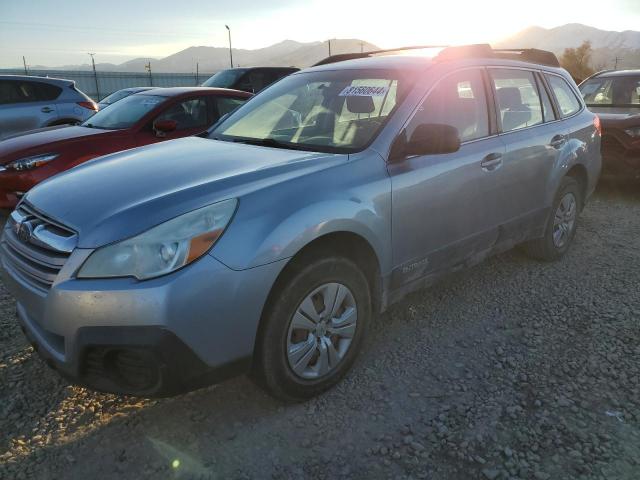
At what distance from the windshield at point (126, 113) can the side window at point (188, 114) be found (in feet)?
0.57

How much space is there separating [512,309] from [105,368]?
2.75 metres

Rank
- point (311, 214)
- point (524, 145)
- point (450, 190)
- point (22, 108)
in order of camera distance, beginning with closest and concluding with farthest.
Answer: point (311, 214)
point (450, 190)
point (524, 145)
point (22, 108)

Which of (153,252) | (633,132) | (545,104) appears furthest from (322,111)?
(633,132)

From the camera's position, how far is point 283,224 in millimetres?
2264

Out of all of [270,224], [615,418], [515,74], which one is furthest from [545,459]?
[515,74]

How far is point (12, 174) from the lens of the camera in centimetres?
534

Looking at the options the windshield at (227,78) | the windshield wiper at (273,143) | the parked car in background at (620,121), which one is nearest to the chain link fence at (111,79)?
the windshield at (227,78)

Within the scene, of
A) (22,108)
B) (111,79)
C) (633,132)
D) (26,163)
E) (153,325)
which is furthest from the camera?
(111,79)

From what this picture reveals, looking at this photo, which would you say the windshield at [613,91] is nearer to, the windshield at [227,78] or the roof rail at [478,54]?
the roof rail at [478,54]

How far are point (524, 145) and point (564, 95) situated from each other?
1143mm

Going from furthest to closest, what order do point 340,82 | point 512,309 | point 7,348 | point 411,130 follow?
point 512,309 < point 340,82 < point 7,348 < point 411,130

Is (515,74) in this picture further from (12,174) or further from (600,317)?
(12,174)

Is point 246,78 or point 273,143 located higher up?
point 246,78

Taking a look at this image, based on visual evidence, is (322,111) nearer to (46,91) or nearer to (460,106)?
(460,106)
